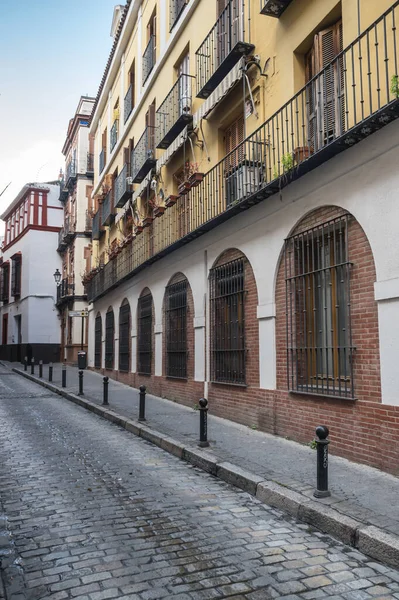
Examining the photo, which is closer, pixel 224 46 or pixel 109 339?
pixel 224 46

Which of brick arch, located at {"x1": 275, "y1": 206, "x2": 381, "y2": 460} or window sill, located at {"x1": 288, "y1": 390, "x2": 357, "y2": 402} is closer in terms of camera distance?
brick arch, located at {"x1": 275, "y1": 206, "x2": 381, "y2": 460}

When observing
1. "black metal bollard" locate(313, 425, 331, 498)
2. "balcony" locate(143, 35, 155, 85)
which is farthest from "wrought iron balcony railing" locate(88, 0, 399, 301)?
"balcony" locate(143, 35, 155, 85)

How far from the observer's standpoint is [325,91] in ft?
25.8

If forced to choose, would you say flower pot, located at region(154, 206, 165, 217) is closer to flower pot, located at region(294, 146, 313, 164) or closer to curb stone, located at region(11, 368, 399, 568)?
flower pot, located at region(294, 146, 313, 164)

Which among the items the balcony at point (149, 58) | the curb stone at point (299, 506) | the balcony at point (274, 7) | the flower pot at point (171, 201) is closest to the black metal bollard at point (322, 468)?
the curb stone at point (299, 506)

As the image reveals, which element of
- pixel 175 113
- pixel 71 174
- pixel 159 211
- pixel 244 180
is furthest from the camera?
pixel 71 174

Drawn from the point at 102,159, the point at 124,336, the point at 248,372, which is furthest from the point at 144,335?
the point at 102,159

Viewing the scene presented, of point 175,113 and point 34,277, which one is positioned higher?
point 175,113

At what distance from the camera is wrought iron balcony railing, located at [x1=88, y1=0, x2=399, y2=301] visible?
6.31 meters

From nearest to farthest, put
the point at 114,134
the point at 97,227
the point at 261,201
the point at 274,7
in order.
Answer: the point at 274,7, the point at 261,201, the point at 114,134, the point at 97,227

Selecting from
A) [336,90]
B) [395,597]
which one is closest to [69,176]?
[336,90]

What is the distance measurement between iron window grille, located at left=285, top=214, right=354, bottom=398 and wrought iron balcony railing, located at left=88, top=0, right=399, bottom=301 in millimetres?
1063

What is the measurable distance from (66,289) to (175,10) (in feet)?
66.5

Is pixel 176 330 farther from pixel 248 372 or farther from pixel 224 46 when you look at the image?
pixel 224 46
